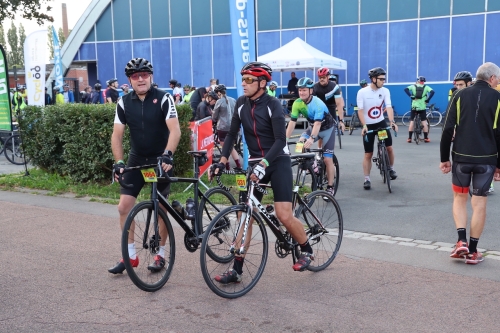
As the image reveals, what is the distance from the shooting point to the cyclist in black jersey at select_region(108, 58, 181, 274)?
5.25 m

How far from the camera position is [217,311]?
15.1 feet

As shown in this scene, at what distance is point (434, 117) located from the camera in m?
24.5

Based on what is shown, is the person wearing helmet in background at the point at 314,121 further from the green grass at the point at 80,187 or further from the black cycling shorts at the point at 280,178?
the black cycling shorts at the point at 280,178

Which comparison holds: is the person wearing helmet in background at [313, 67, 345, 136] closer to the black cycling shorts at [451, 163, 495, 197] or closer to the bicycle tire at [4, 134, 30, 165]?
the black cycling shorts at [451, 163, 495, 197]

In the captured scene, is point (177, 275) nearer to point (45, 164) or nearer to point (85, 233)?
point (85, 233)

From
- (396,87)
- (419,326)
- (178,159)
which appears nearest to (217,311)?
(419,326)

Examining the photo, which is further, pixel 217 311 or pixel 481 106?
pixel 481 106

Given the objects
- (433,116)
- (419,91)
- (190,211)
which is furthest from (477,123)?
(433,116)

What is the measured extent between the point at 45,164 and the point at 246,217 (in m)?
7.70

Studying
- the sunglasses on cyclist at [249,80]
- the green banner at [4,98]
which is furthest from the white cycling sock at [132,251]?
the green banner at [4,98]

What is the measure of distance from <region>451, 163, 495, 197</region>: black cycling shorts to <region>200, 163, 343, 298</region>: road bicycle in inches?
51.9

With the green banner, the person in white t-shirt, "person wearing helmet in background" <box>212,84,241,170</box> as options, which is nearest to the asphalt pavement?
the person in white t-shirt

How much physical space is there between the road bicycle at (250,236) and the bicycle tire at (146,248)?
51 cm

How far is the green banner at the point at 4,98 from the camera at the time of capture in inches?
470
